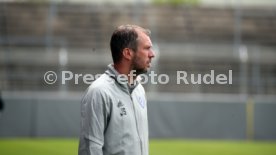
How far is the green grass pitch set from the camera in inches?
553

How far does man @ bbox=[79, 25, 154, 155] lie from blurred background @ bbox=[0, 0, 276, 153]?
1415cm

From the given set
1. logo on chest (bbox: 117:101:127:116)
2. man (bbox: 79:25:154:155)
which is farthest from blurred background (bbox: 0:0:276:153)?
logo on chest (bbox: 117:101:127:116)

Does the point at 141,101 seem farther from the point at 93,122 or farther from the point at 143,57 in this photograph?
the point at 93,122

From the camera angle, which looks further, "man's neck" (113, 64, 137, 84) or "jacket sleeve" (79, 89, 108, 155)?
"man's neck" (113, 64, 137, 84)

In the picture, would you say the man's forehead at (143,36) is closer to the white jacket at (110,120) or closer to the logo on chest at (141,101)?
the white jacket at (110,120)

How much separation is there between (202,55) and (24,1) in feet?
24.1

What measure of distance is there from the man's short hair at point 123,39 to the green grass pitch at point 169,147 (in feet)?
30.5

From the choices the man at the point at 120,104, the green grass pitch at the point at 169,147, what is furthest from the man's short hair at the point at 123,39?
the green grass pitch at the point at 169,147

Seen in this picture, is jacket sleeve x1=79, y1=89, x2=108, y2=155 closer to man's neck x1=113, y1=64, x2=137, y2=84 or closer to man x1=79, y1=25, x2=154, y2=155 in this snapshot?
man x1=79, y1=25, x2=154, y2=155

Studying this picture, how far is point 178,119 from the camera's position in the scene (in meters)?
18.8

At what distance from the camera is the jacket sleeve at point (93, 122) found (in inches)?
159

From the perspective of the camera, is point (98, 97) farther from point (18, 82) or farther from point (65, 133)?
point (18, 82)

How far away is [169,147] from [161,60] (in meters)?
6.55

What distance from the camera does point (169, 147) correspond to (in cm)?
1585
